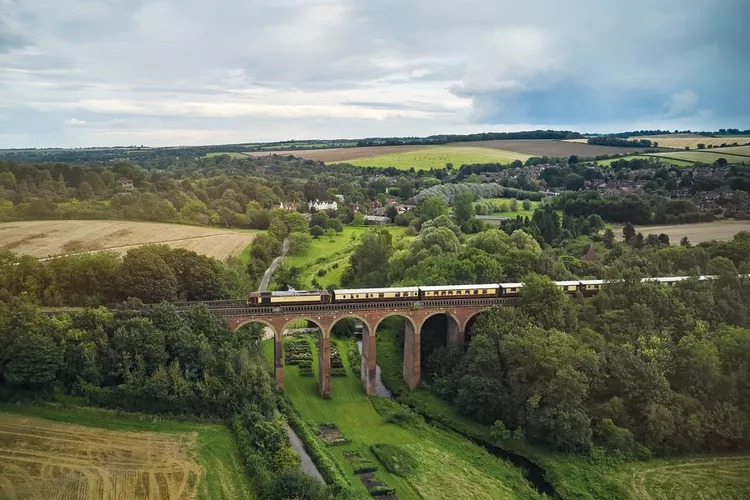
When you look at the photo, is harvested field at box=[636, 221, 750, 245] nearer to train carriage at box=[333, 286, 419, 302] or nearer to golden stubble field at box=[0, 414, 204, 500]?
train carriage at box=[333, 286, 419, 302]

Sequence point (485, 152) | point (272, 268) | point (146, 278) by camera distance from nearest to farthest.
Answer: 1. point (146, 278)
2. point (272, 268)
3. point (485, 152)

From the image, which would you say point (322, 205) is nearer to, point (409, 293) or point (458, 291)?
point (409, 293)

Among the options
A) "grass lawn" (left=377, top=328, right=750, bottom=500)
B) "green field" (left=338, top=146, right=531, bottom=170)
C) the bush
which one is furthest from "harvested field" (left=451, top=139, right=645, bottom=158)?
the bush

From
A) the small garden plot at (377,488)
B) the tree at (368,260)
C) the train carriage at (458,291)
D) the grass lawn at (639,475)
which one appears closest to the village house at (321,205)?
the tree at (368,260)

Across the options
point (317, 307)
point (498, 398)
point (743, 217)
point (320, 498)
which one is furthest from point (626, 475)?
point (743, 217)

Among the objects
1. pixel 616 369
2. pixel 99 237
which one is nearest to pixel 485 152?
pixel 99 237

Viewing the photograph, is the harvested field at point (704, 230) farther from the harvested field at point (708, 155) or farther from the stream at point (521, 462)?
the stream at point (521, 462)
